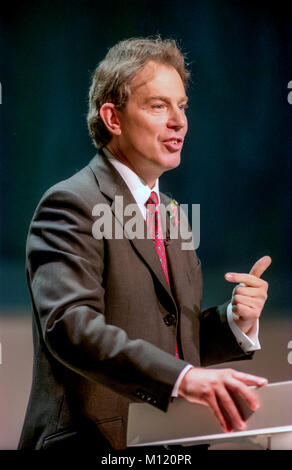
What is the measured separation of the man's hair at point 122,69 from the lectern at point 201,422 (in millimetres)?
840

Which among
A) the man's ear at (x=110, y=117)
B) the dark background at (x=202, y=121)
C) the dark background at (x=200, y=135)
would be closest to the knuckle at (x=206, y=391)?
the man's ear at (x=110, y=117)

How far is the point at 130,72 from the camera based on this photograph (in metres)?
1.49

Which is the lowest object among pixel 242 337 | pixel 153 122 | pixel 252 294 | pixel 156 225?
pixel 242 337

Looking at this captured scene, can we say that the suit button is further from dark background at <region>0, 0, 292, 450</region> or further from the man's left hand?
dark background at <region>0, 0, 292, 450</region>

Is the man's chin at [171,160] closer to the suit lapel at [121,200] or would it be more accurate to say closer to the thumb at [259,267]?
the suit lapel at [121,200]

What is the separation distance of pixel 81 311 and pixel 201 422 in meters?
0.32

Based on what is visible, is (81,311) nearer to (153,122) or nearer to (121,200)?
(121,200)

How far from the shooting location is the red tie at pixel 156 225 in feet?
4.78

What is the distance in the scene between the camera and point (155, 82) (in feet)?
4.85

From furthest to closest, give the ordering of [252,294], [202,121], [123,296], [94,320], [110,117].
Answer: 1. [202,121]
2. [110,117]
3. [252,294]
4. [123,296]
5. [94,320]

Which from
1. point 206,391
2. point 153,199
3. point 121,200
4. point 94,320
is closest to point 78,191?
point 121,200

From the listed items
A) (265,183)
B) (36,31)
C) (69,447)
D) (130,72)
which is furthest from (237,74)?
(69,447)

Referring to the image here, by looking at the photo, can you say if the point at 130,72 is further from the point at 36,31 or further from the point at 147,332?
the point at 36,31

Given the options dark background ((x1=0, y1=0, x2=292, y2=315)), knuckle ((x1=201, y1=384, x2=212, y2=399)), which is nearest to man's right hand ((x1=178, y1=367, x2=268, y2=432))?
knuckle ((x1=201, y1=384, x2=212, y2=399))
